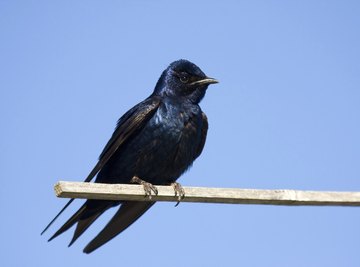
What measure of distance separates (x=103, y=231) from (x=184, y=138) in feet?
3.87

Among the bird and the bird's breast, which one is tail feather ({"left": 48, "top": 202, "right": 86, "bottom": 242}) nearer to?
the bird

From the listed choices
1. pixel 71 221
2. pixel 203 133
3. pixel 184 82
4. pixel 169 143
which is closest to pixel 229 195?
pixel 71 221

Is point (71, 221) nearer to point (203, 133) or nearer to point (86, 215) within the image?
point (86, 215)

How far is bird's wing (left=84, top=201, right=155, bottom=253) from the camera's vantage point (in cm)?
702

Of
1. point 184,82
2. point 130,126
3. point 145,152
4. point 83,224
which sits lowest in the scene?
point 83,224

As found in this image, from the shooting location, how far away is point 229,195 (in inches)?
195

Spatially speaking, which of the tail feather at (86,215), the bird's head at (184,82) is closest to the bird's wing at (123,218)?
the tail feather at (86,215)

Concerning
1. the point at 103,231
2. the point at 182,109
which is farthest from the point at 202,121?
the point at 103,231

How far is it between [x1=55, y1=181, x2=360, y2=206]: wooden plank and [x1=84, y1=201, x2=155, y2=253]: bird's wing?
6.30ft

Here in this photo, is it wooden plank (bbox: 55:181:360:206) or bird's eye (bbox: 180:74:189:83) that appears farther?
bird's eye (bbox: 180:74:189:83)

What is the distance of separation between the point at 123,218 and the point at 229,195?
2.46 m

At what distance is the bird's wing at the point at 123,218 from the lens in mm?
7017

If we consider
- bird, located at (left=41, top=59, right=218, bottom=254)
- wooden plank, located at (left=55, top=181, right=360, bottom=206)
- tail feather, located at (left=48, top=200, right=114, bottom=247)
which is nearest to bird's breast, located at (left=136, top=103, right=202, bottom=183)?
bird, located at (left=41, top=59, right=218, bottom=254)

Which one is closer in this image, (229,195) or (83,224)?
(229,195)
